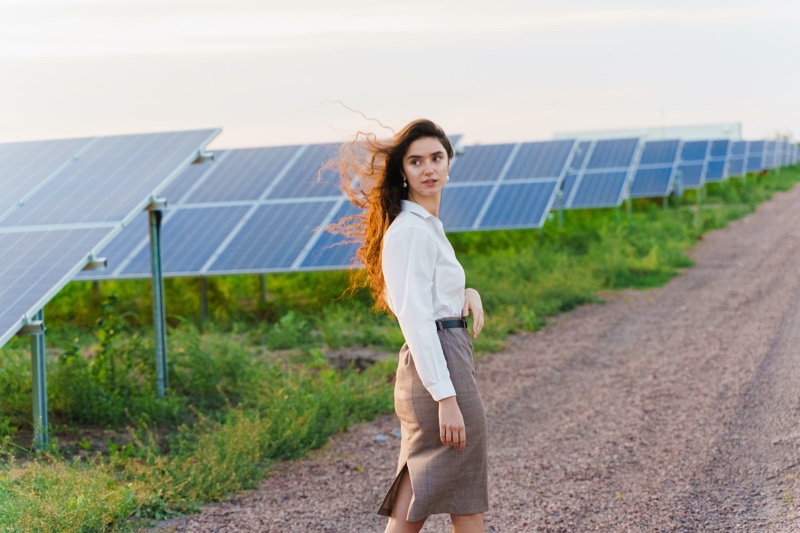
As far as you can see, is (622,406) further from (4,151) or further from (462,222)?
(462,222)

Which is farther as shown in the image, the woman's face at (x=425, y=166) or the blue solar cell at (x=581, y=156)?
the blue solar cell at (x=581, y=156)

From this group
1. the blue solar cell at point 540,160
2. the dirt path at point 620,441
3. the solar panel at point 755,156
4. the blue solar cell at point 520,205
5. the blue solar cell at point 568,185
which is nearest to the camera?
the dirt path at point 620,441

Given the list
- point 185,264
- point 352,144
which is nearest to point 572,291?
point 185,264

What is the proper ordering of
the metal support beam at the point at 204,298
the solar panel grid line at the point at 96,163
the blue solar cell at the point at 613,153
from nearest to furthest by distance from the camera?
1. the solar panel grid line at the point at 96,163
2. the metal support beam at the point at 204,298
3. the blue solar cell at the point at 613,153

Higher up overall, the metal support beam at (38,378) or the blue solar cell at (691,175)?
the blue solar cell at (691,175)

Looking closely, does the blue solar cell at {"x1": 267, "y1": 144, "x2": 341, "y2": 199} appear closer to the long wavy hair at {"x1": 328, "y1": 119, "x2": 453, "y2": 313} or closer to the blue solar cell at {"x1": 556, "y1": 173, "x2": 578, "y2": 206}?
the long wavy hair at {"x1": 328, "y1": 119, "x2": 453, "y2": 313}

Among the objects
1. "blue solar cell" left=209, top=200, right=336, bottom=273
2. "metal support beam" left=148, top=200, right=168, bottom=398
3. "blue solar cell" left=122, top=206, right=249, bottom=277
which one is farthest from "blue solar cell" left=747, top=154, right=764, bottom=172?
"metal support beam" left=148, top=200, right=168, bottom=398

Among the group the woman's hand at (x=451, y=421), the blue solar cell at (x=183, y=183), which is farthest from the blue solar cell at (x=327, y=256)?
the woman's hand at (x=451, y=421)

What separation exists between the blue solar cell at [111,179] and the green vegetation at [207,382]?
823 mm

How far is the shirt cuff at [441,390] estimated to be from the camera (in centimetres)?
316

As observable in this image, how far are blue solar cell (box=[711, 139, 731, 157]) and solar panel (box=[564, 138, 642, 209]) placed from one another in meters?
11.6

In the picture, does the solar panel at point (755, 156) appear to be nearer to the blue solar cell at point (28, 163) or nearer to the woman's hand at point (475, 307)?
the blue solar cell at point (28, 163)

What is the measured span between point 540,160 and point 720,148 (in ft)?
61.9

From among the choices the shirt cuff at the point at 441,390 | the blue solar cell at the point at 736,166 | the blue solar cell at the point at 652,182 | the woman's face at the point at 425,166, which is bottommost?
the shirt cuff at the point at 441,390
